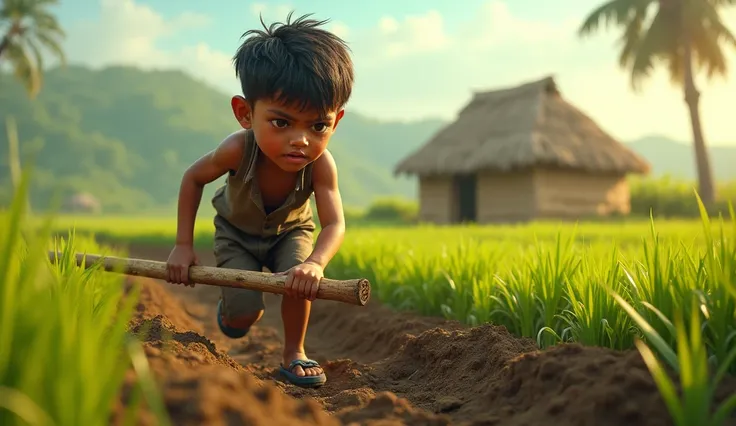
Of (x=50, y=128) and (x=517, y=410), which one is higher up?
(x=50, y=128)

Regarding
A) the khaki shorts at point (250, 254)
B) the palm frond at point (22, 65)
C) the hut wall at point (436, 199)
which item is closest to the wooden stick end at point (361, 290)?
the khaki shorts at point (250, 254)

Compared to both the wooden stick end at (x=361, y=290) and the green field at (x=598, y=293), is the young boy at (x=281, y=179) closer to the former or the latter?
the wooden stick end at (x=361, y=290)

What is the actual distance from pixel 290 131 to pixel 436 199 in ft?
56.8

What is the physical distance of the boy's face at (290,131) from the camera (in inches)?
99.9

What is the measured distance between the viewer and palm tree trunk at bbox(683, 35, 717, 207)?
19.5 meters

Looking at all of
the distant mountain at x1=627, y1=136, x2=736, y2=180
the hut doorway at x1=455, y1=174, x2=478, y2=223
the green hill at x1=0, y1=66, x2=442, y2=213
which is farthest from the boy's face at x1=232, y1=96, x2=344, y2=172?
the distant mountain at x1=627, y1=136, x2=736, y2=180

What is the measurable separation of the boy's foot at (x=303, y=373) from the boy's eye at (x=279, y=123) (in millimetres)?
1028

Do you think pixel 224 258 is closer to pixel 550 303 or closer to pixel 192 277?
pixel 192 277

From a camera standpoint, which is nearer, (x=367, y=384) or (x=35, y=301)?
(x=35, y=301)

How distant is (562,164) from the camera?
1681 centimetres

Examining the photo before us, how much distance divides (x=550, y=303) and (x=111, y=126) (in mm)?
118425

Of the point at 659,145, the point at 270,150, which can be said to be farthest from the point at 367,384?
the point at 659,145

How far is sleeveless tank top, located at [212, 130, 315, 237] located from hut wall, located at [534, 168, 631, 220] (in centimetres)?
1427

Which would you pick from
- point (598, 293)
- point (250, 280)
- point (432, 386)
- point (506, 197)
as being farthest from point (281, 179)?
point (506, 197)
